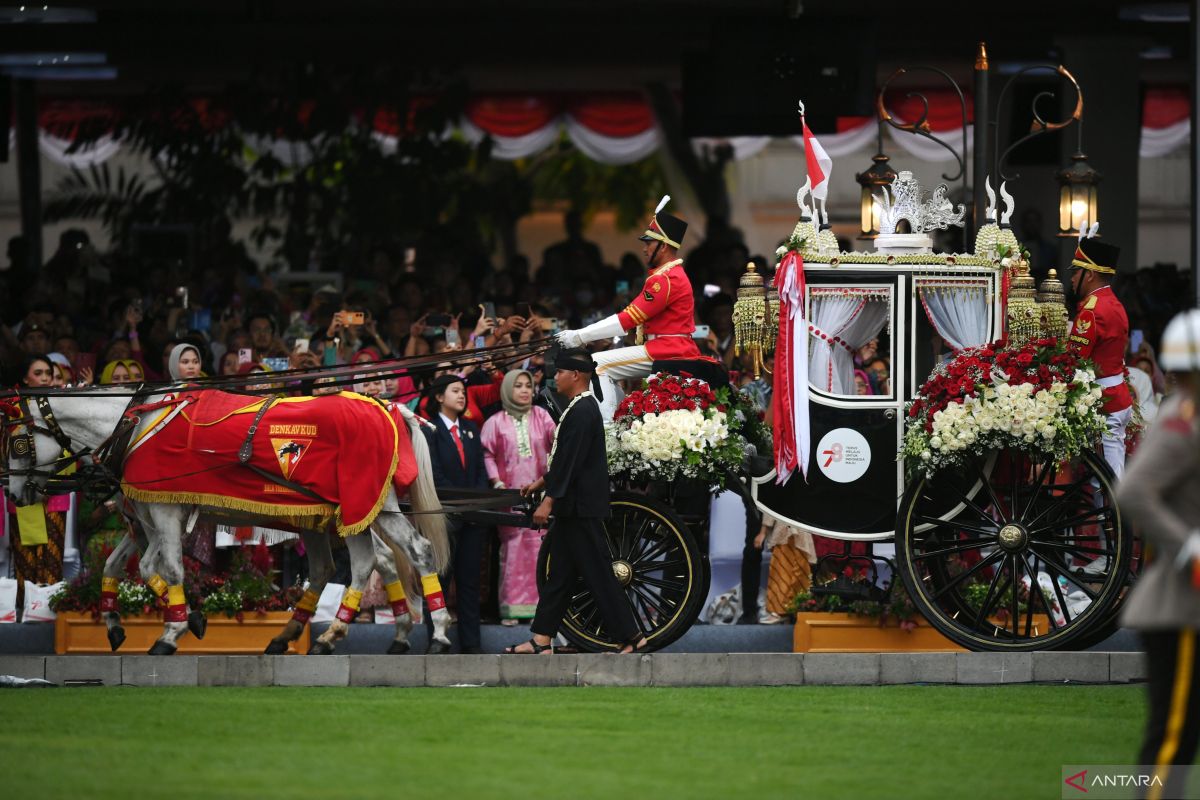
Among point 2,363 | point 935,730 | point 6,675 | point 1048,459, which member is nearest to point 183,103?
point 2,363

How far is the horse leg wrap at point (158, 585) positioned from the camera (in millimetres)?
12875

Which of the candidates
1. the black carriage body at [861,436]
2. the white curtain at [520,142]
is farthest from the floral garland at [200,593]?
the white curtain at [520,142]

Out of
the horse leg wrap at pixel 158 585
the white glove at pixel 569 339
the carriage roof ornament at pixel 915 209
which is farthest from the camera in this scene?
the carriage roof ornament at pixel 915 209

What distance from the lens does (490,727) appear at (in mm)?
10289

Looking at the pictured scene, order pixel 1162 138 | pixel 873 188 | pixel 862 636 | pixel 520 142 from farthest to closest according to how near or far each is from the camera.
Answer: pixel 1162 138
pixel 520 142
pixel 873 188
pixel 862 636

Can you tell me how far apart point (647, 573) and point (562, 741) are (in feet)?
10.1

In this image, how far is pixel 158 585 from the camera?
42.3 ft

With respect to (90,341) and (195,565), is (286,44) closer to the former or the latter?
(90,341)

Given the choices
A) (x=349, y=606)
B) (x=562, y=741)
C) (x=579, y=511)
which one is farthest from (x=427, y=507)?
(x=562, y=741)

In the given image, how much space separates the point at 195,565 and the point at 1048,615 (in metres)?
6.08

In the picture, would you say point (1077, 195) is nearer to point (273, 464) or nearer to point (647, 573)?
point (647, 573)

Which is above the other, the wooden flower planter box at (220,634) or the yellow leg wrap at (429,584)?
the yellow leg wrap at (429,584)

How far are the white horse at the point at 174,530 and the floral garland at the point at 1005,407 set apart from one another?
3.21 metres

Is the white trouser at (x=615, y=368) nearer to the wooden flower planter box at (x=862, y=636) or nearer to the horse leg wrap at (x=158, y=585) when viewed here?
the wooden flower planter box at (x=862, y=636)
